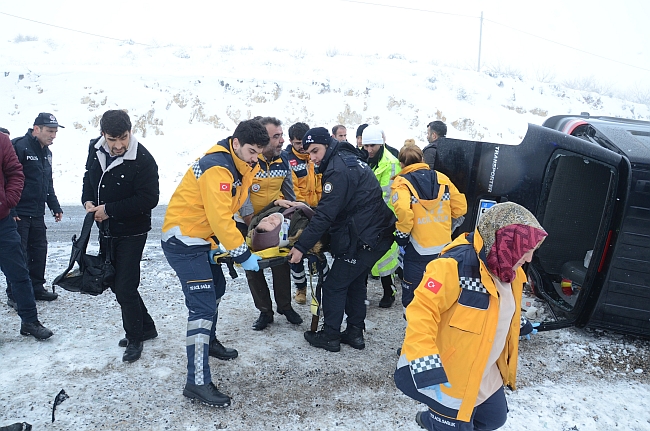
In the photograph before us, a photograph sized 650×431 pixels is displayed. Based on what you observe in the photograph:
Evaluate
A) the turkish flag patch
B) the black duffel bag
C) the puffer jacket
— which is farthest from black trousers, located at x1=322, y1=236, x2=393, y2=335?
the puffer jacket

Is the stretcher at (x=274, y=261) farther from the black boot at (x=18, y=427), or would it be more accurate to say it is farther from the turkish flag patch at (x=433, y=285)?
the turkish flag patch at (x=433, y=285)

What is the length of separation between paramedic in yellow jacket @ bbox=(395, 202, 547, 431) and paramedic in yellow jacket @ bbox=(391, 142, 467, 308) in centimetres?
191

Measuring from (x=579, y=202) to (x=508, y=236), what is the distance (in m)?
4.76

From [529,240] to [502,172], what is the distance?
316 cm

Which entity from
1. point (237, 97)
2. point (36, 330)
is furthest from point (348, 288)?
point (237, 97)

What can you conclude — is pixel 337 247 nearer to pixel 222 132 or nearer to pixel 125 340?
pixel 125 340

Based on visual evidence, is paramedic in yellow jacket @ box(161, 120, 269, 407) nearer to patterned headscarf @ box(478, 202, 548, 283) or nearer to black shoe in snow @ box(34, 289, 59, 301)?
patterned headscarf @ box(478, 202, 548, 283)

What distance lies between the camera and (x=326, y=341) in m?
4.50

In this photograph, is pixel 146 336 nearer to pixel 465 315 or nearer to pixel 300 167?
pixel 300 167

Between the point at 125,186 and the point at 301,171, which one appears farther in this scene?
the point at 301,171

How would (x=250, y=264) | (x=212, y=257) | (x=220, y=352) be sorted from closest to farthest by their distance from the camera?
(x=250, y=264) < (x=212, y=257) < (x=220, y=352)

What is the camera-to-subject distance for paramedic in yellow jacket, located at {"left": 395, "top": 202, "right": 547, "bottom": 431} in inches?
85.6

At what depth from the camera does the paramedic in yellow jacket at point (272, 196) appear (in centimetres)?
472

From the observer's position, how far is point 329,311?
4492mm
